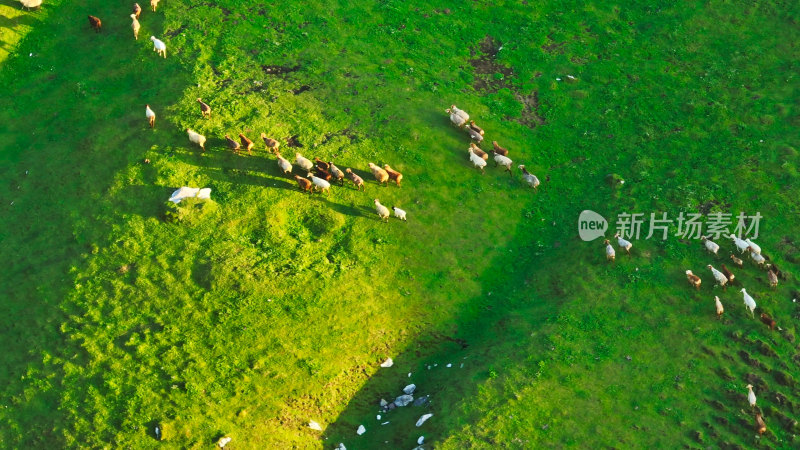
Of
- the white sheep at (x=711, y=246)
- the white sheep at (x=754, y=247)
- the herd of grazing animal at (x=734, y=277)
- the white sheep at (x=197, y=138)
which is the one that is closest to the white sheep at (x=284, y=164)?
the white sheep at (x=197, y=138)

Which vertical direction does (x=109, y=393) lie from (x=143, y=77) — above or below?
below

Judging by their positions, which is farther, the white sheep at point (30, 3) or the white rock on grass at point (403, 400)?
the white sheep at point (30, 3)

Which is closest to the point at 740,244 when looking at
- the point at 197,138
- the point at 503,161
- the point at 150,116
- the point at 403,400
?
the point at 503,161

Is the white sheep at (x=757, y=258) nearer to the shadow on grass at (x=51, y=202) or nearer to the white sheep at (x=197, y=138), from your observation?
the white sheep at (x=197, y=138)

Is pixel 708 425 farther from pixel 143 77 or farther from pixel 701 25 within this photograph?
pixel 143 77

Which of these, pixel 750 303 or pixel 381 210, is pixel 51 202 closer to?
pixel 381 210

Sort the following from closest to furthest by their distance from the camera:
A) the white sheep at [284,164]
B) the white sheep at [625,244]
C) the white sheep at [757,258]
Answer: the white sheep at [757,258], the white sheep at [625,244], the white sheep at [284,164]

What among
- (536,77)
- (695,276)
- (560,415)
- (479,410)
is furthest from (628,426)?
(536,77)
